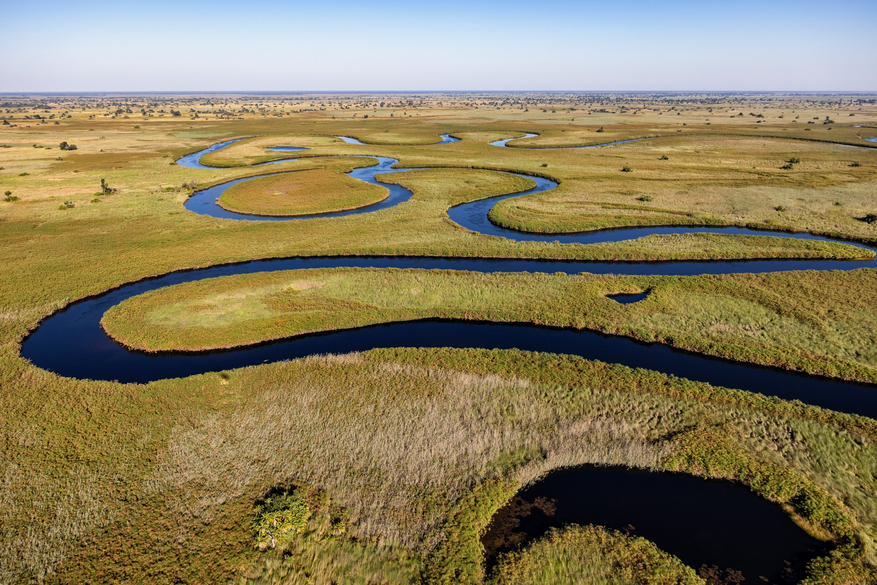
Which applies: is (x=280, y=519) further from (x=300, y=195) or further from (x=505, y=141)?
(x=505, y=141)

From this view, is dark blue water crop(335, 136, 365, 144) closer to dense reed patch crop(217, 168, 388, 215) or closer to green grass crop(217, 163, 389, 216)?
dense reed patch crop(217, 168, 388, 215)

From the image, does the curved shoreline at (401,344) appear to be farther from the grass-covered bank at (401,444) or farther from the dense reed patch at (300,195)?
the dense reed patch at (300,195)

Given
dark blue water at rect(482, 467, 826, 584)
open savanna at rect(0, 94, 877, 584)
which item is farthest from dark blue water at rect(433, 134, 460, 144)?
dark blue water at rect(482, 467, 826, 584)

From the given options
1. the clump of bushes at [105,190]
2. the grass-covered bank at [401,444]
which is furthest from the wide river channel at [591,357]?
the clump of bushes at [105,190]

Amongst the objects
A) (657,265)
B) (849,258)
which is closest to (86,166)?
(657,265)

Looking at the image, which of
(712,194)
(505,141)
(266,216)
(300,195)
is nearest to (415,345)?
(266,216)

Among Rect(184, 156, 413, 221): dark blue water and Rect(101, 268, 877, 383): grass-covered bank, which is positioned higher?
Rect(184, 156, 413, 221): dark blue water
